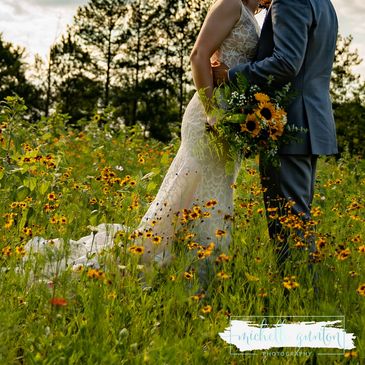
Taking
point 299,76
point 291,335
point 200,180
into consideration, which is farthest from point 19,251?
point 299,76

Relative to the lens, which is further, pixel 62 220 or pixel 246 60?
pixel 246 60

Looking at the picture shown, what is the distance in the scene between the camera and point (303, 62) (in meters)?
3.66

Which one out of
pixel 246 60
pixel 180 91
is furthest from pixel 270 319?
pixel 180 91

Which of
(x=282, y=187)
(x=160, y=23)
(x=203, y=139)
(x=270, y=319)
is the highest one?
(x=160, y=23)

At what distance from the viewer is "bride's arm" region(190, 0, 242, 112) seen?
379 cm

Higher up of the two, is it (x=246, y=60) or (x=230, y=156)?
(x=246, y=60)

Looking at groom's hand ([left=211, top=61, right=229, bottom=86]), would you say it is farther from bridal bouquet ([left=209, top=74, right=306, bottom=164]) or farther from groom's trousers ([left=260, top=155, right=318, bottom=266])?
groom's trousers ([left=260, top=155, right=318, bottom=266])

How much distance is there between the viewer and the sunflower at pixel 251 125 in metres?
3.56

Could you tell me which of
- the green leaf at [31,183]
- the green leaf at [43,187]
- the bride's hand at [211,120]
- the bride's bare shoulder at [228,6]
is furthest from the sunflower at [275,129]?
the green leaf at [31,183]

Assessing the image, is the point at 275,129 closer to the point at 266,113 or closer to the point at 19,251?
the point at 266,113

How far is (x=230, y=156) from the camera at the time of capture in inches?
151

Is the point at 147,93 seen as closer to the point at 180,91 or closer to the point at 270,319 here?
the point at 180,91

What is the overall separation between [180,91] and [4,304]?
27787mm

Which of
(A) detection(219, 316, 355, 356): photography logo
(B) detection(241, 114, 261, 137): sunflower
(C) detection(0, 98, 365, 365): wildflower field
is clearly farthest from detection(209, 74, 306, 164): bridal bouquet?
(A) detection(219, 316, 355, 356): photography logo
